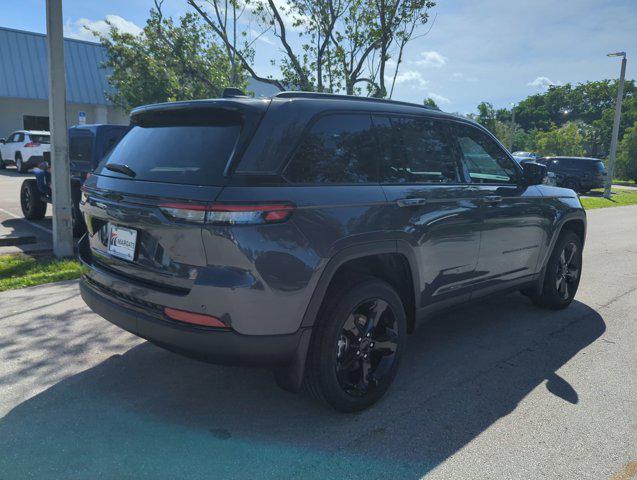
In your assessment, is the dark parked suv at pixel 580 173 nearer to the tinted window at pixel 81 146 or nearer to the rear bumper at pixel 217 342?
the tinted window at pixel 81 146

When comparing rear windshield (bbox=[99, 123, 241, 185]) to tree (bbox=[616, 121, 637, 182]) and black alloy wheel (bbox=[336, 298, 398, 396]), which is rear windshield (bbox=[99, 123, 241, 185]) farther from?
tree (bbox=[616, 121, 637, 182])

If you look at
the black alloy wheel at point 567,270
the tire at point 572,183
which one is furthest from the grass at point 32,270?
the tire at point 572,183

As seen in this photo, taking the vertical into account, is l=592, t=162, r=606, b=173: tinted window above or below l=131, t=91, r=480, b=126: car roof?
below

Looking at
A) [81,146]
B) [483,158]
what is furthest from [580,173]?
[483,158]

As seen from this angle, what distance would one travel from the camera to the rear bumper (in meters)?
2.59

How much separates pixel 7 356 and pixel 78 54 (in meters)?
28.5

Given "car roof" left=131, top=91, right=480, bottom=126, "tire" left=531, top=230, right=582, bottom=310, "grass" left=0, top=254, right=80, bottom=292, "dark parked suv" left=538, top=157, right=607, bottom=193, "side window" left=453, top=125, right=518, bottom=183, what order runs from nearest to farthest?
"car roof" left=131, top=91, right=480, bottom=126
"side window" left=453, top=125, right=518, bottom=183
"tire" left=531, top=230, right=582, bottom=310
"grass" left=0, top=254, right=80, bottom=292
"dark parked suv" left=538, top=157, right=607, bottom=193

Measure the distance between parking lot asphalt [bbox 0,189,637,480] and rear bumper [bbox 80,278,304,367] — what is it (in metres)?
0.49

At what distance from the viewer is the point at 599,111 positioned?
99.5m

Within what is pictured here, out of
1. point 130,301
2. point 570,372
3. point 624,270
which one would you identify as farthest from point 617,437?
point 624,270

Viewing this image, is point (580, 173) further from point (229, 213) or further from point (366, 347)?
point (229, 213)

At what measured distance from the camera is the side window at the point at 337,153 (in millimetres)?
2842

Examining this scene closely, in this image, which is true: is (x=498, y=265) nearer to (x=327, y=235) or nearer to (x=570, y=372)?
(x=570, y=372)

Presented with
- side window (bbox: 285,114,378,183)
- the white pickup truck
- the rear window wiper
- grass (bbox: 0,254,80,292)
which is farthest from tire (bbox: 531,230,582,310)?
the white pickup truck
